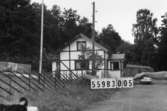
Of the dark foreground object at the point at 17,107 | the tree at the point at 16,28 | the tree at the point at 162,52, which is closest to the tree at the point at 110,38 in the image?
the tree at the point at 162,52

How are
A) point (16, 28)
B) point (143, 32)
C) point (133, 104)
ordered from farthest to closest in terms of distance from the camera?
point (143, 32) → point (16, 28) → point (133, 104)

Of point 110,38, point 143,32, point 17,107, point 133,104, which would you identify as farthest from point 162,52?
point 17,107

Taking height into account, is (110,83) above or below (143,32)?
below

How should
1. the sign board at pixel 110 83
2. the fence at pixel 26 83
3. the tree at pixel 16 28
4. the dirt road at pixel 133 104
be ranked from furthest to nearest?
1. the tree at pixel 16 28
2. the fence at pixel 26 83
3. the dirt road at pixel 133 104
4. the sign board at pixel 110 83

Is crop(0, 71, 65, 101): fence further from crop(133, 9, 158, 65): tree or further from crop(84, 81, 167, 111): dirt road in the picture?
crop(133, 9, 158, 65): tree

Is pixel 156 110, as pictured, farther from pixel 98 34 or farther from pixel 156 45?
pixel 98 34

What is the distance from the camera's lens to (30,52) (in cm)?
4812

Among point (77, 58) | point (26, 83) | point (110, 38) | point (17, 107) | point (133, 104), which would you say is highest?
point (110, 38)

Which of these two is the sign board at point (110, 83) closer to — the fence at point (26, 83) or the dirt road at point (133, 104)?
the dirt road at point (133, 104)

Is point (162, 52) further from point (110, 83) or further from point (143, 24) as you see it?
point (110, 83)

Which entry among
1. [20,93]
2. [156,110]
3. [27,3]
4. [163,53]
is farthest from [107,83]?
[163,53]

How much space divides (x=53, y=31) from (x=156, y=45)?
73.2 ft

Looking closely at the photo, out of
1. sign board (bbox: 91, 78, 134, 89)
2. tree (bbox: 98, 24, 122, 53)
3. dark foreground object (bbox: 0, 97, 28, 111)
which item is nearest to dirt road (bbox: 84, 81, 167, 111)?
sign board (bbox: 91, 78, 134, 89)

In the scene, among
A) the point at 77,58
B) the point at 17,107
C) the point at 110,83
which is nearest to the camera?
the point at 17,107
